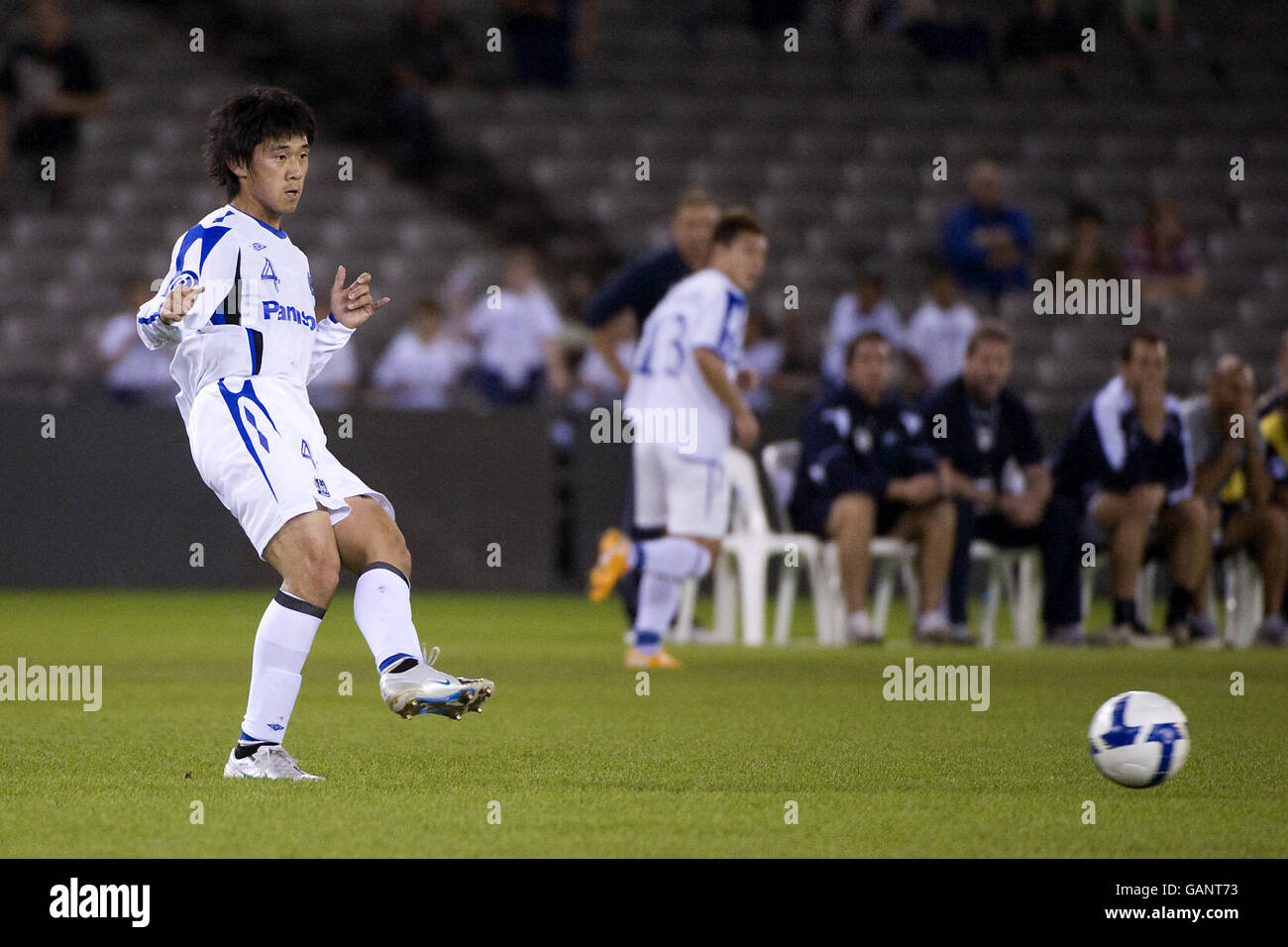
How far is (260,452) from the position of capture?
20.8ft

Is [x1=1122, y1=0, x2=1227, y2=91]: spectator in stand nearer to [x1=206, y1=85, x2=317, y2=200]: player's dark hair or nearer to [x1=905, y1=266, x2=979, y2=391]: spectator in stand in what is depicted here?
[x1=905, y1=266, x2=979, y2=391]: spectator in stand

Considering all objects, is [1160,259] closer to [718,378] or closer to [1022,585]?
[1022,585]

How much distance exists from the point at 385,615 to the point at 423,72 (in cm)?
1698

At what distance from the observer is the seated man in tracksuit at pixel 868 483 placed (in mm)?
12500

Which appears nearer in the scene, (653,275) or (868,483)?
(868,483)

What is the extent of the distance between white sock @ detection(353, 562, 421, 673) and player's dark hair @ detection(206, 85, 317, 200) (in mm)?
1354

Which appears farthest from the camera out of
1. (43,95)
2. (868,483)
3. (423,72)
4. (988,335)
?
(423,72)

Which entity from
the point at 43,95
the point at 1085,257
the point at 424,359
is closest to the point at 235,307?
the point at 424,359

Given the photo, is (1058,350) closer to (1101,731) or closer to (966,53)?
(966,53)

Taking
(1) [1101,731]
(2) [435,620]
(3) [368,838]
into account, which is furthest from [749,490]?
(3) [368,838]

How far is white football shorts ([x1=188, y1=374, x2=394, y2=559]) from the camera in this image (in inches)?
249

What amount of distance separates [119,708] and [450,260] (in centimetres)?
1321

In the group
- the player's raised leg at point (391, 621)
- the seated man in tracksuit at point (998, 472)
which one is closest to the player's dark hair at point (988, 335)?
the seated man in tracksuit at point (998, 472)

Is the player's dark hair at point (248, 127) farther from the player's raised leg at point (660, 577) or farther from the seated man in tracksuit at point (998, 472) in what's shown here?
the seated man in tracksuit at point (998, 472)
